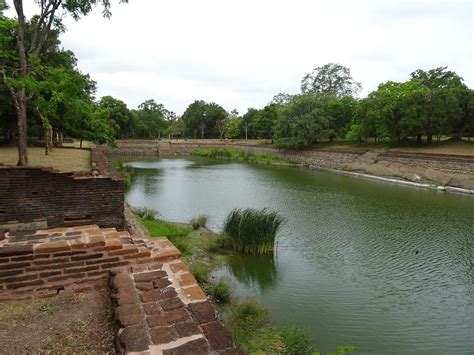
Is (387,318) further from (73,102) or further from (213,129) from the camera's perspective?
(213,129)

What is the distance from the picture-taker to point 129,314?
113 inches

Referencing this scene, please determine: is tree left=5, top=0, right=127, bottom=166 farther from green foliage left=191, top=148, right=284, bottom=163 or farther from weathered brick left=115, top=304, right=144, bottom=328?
green foliage left=191, top=148, right=284, bottom=163

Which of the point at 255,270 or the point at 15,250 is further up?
the point at 15,250

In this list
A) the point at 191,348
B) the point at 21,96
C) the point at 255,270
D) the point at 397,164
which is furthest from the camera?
the point at 397,164

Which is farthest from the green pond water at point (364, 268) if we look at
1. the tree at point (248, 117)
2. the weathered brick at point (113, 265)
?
the tree at point (248, 117)

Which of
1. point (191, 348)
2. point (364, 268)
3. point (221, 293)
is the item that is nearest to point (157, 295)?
point (191, 348)

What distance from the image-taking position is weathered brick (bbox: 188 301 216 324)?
291cm

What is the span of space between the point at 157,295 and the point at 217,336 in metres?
0.81

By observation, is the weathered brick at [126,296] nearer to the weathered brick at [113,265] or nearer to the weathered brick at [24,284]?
the weathered brick at [113,265]

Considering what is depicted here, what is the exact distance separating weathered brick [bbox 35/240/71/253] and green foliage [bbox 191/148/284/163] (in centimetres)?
3584

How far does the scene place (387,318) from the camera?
6.63m

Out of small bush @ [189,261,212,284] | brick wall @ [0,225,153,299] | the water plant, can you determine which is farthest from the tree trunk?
brick wall @ [0,225,153,299]

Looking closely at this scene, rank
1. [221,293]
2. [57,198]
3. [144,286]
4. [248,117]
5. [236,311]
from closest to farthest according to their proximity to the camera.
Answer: [144,286]
[236,311]
[221,293]
[57,198]
[248,117]

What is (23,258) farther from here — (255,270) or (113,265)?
(255,270)
